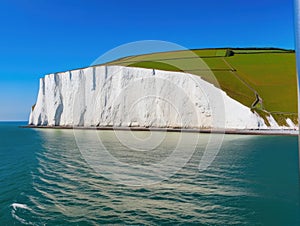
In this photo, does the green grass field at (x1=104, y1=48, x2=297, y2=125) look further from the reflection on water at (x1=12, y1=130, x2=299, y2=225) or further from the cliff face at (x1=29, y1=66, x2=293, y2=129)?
the reflection on water at (x1=12, y1=130, x2=299, y2=225)

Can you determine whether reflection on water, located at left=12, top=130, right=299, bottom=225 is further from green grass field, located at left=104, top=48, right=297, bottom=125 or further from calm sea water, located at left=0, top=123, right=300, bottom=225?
green grass field, located at left=104, top=48, right=297, bottom=125

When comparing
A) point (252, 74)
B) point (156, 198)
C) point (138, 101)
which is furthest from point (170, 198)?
point (252, 74)

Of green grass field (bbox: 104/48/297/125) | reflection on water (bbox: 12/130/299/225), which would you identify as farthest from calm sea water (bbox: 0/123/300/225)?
green grass field (bbox: 104/48/297/125)

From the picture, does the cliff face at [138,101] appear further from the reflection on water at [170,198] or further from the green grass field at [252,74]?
the reflection on water at [170,198]

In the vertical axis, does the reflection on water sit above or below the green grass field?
below

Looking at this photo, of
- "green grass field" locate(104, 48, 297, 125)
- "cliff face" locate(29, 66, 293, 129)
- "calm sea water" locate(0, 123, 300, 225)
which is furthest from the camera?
"green grass field" locate(104, 48, 297, 125)

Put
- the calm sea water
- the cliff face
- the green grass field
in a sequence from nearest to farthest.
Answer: the calm sea water → the cliff face → the green grass field

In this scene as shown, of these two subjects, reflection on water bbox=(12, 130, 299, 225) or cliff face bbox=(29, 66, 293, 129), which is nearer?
reflection on water bbox=(12, 130, 299, 225)

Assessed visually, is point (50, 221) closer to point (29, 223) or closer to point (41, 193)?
point (29, 223)
